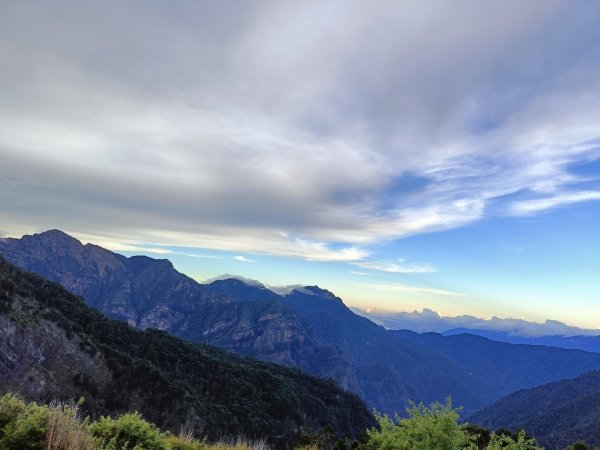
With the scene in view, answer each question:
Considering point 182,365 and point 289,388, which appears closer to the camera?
point 182,365

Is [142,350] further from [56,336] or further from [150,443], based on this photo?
[150,443]

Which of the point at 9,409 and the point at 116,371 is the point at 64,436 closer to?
the point at 9,409

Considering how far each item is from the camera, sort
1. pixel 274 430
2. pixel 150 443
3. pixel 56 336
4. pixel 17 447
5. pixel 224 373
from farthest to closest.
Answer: pixel 224 373, pixel 274 430, pixel 56 336, pixel 150 443, pixel 17 447

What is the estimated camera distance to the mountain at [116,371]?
3871 inches

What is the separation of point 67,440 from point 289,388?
587 ft

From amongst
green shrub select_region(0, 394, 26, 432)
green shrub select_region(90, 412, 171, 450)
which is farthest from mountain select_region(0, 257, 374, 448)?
green shrub select_region(0, 394, 26, 432)

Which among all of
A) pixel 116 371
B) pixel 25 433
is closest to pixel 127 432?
pixel 25 433

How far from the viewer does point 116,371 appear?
110250 mm

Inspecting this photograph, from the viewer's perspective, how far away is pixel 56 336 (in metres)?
109

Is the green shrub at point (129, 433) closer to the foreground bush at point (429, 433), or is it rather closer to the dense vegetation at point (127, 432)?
the dense vegetation at point (127, 432)

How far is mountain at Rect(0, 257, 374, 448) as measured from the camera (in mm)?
98312

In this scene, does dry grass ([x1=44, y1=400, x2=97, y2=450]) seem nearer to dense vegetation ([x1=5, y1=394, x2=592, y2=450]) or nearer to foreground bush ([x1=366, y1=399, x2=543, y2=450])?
dense vegetation ([x1=5, y1=394, x2=592, y2=450])

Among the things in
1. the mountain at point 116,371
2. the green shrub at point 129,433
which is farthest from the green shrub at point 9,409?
the mountain at point 116,371

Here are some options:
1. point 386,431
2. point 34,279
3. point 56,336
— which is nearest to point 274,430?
point 56,336
